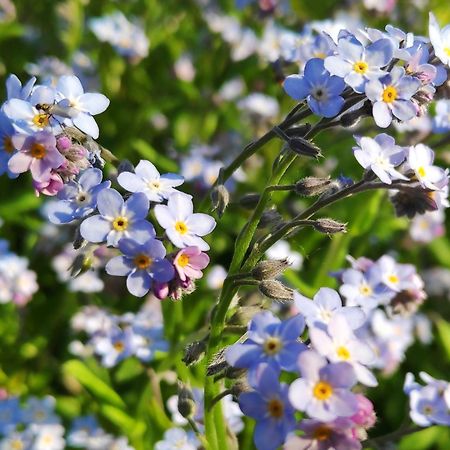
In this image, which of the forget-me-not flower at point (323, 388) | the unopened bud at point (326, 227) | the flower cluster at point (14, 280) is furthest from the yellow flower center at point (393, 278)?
the flower cluster at point (14, 280)

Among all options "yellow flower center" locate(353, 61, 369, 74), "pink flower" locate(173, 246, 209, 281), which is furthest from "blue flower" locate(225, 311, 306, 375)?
"yellow flower center" locate(353, 61, 369, 74)

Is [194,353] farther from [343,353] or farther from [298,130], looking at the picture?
[298,130]

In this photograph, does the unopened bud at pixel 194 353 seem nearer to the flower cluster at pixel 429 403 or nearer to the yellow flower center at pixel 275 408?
the yellow flower center at pixel 275 408

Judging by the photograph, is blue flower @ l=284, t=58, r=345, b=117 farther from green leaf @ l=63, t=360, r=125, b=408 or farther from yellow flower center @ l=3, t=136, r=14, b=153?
green leaf @ l=63, t=360, r=125, b=408

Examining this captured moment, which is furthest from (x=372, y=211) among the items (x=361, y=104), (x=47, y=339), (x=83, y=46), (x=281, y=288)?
(x=83, y=46)

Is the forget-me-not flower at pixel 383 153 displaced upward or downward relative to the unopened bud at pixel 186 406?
upward

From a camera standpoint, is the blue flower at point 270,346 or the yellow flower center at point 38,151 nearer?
the blue flower at point 270,346
